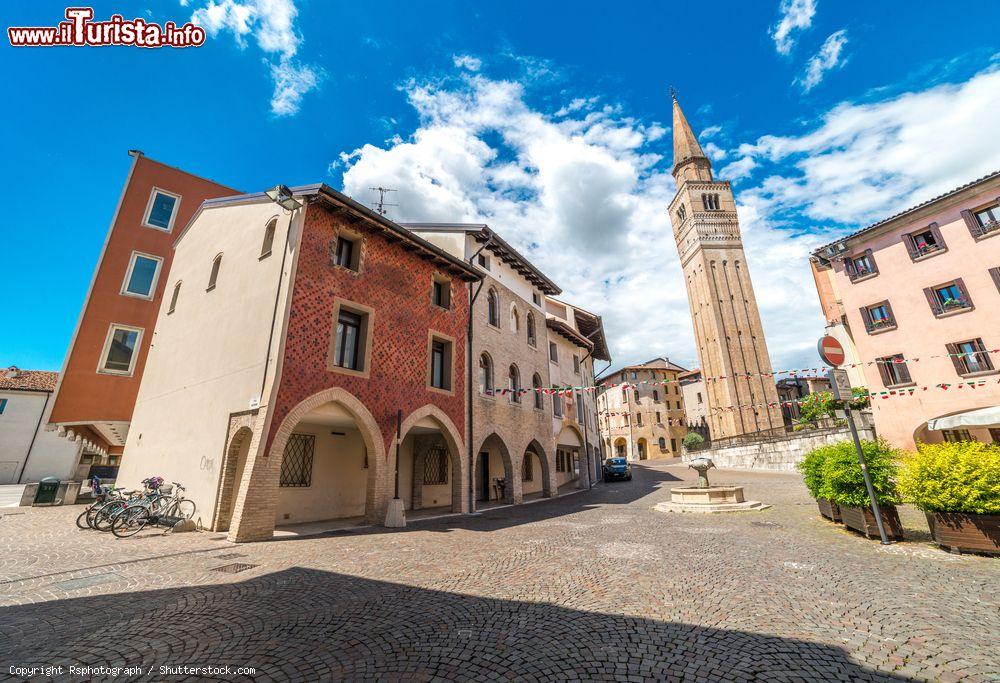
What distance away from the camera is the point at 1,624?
4.35m

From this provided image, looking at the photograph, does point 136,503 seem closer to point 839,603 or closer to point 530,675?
point 530,675

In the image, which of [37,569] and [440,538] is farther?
[440,538]

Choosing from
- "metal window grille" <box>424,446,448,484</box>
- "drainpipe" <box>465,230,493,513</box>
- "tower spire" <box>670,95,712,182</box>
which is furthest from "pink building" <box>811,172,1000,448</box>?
"tower spire" <box>670,95,712,182</box>

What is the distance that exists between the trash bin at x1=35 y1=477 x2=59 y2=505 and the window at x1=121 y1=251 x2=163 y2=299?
Answer: 814 centimetres

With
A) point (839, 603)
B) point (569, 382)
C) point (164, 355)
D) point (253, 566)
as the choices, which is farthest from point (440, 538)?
point (569, 382)

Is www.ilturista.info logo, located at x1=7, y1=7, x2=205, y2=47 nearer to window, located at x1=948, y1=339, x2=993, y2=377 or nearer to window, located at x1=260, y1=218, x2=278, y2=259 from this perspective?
window, located at x1=260, y1=218, x2=278, y2=259

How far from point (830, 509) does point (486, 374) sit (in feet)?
38.6

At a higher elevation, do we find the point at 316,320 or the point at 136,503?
the point at 316,320

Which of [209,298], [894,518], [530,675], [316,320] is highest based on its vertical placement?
[209,298]

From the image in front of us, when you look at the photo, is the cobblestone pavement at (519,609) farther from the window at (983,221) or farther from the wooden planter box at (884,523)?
the window at (983,221)

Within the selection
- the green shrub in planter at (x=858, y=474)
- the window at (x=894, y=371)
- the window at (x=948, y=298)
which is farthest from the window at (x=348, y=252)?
the window at (x=948, y=298)

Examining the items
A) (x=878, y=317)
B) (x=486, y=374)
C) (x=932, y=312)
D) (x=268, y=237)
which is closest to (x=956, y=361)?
(x=932, y=312)

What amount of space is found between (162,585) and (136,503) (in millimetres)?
6684

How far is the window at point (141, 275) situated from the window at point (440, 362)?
14207 millimetres
